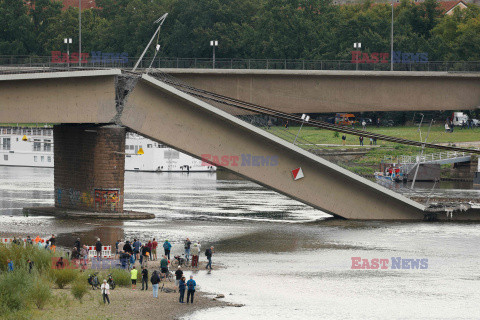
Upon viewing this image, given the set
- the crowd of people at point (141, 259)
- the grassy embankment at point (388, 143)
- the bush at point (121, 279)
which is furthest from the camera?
the grassy embankment at point (388, 143)

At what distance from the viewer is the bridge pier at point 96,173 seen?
63.7 metres

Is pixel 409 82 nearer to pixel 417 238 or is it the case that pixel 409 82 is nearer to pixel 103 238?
pixel 417 238

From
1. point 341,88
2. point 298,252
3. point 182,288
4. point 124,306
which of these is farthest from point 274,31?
point 124,306

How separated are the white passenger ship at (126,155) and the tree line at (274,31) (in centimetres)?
1342

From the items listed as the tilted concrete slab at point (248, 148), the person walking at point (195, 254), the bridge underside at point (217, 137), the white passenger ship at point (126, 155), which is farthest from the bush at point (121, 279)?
the white passenger ship at point (126, 155)

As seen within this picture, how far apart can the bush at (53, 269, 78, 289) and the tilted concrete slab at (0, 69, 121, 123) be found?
18.8 metres

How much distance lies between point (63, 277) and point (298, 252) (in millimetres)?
15297

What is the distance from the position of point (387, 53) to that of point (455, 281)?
3345 inches

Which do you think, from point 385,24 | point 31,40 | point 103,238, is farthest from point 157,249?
point 31,40

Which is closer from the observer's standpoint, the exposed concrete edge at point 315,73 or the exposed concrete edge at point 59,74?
the exposed concrete edge at point 59,74

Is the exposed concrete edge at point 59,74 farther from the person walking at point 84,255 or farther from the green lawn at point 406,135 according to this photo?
the green lawn at point 406,135

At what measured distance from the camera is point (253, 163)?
64.3m

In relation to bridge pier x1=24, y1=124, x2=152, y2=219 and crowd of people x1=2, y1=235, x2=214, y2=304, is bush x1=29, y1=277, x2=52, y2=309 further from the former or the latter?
bridge pier x1=24, y1=124, x2=152, y2=219

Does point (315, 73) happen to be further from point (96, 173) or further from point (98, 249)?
point (98, 249)
